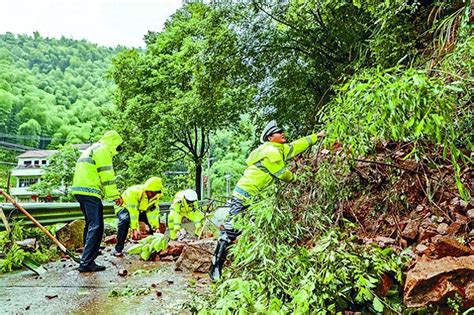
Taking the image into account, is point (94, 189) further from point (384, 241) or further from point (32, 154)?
point (32, 154)

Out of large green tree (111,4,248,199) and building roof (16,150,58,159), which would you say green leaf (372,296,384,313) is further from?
building roof (16,150,58,159)

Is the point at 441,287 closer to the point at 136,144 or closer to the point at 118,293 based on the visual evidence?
the point at 118,293

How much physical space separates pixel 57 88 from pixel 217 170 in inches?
1952

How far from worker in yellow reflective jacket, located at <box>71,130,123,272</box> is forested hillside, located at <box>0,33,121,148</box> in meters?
45.0

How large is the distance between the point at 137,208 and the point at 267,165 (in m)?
4.24

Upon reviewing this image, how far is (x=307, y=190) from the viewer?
4.52 meters

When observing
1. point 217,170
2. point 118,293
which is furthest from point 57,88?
point 118,293

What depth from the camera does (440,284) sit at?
269 centimetres

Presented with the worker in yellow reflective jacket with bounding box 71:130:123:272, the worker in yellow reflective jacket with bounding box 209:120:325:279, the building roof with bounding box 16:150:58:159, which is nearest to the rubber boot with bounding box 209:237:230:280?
the worker in yellow reflective jacket with bounding box 209:120:325:279

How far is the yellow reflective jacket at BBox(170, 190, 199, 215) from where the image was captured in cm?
947

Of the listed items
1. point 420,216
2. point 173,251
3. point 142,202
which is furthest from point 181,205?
point 420,216

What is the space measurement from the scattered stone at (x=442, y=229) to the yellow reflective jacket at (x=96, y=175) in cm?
453

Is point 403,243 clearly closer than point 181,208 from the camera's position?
Yes

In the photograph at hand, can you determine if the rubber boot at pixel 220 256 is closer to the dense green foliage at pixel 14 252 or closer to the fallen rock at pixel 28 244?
the dense green foliage at pixel 14 252
